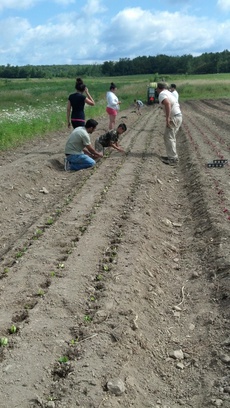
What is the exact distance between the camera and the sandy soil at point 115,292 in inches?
138

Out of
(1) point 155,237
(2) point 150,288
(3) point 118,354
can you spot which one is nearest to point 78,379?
(3) point 118,354

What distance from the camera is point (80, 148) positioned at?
10.1 metres

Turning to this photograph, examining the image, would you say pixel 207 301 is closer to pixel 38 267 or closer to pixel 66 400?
pixel 38 267

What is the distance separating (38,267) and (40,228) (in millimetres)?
1462

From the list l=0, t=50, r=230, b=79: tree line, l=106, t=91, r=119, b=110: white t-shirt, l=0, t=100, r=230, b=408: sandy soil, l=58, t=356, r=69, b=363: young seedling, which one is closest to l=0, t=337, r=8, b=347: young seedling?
l=0, t=100, r=230, b=408: sandy soil

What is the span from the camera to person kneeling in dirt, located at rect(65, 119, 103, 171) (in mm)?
9914

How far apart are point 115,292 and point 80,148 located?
5752 millimetres

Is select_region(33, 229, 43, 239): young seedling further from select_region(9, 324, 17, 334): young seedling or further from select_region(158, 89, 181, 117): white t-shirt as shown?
select_region(158, 89, 181, 117): white t-shirt

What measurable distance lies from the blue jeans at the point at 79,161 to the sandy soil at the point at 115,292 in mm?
1006

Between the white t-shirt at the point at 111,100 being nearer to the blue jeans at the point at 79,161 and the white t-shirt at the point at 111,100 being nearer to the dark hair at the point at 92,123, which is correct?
the blue jeans at the point at 79,161

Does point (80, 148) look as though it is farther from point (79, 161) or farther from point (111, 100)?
point (111, 100)

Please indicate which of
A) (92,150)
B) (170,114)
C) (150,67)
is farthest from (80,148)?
(150,67)

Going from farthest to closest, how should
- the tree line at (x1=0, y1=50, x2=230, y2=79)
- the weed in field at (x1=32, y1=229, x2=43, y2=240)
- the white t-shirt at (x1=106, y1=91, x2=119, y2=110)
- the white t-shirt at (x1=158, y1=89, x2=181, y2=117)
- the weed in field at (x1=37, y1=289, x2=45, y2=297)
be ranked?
the tree line at (x1=0, y1=50, x2=230, y2=79)
the white t-shirt at (x1=106, y1=91, x2=119, y2=110)
the white t-shirt at (x1=158, y1=89, x2=181, y2=117)
the weed in field at (x1=32, y1=229, x2=43, y2=240)
the weed in field at (x1=37, y1=289, x2=45, y2=297)

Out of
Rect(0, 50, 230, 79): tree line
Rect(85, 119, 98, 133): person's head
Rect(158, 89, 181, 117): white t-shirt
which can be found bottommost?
Rect(0, 50, 230, 79): tree line
